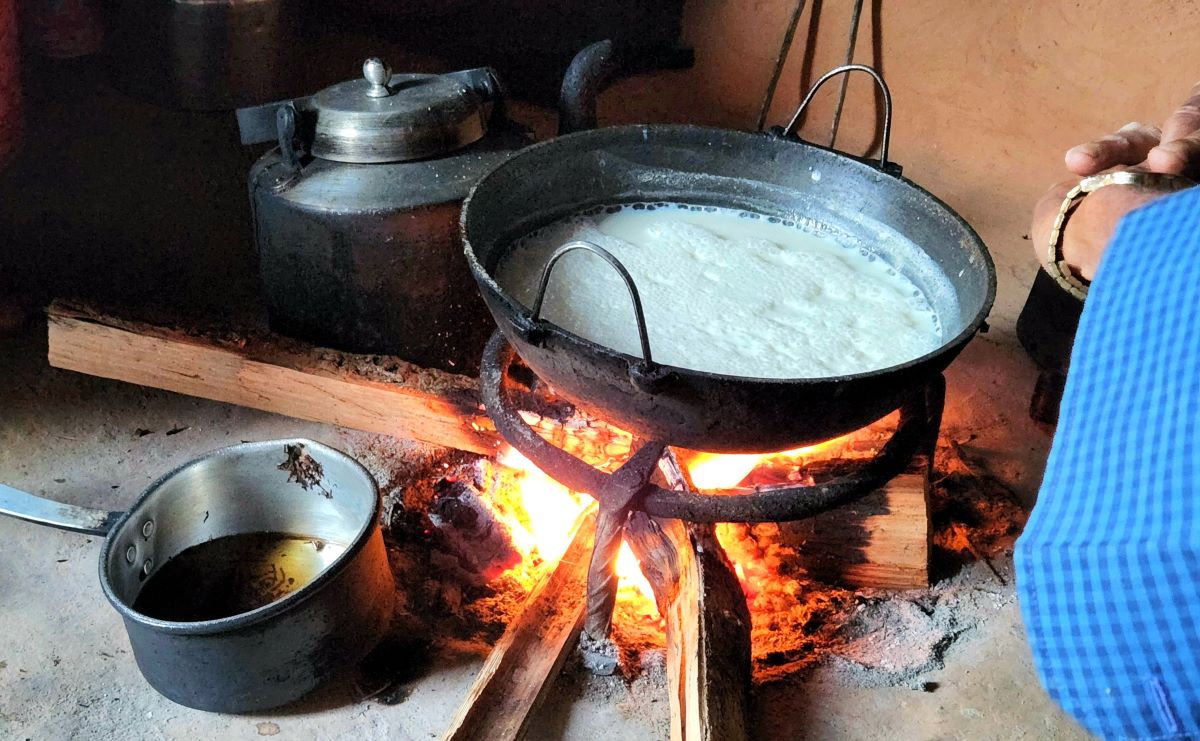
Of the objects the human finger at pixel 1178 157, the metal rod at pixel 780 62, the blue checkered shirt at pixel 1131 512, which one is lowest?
the metal rod at pixel 780 62

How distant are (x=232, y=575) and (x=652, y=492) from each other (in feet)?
3.42

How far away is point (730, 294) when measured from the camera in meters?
A: 1.82

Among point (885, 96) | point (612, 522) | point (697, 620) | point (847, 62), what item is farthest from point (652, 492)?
point (847, 62)

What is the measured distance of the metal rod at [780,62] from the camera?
3652 millimetres

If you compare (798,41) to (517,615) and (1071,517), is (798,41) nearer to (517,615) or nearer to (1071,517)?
(517,615)

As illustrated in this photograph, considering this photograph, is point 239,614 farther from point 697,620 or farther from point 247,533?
point 697,620

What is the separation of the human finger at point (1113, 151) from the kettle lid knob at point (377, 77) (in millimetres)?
1637

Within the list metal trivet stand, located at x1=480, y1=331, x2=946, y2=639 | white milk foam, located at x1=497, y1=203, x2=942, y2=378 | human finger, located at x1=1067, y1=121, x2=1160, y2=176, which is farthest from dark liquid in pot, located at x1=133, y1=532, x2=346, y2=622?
human finger, located at x1=1067, y1=121, x2=1160, y2=176

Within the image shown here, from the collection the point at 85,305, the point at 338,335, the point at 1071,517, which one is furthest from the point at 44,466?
the point at 1071,517

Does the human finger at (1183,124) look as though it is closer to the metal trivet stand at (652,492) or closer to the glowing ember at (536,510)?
the metal trivet stand at (652,492)

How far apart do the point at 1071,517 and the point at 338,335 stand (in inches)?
78.7

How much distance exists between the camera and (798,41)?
147 inches

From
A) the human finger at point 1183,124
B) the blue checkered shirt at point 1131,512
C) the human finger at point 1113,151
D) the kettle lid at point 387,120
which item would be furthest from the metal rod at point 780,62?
the blue checkered shirt at point 1131,512

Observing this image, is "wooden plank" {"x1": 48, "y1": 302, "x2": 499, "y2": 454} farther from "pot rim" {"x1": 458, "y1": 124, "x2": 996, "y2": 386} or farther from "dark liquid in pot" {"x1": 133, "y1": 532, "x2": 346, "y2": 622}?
"pot rim" {"x1": 458, "y1": 124, "x2": 996, "y2": 386}
